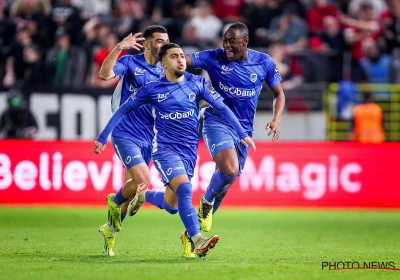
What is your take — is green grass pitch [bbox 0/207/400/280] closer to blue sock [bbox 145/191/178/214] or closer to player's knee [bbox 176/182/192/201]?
blue sock [bbox 145/191/178/214]

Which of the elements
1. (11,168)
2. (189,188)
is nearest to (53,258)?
(189,188)

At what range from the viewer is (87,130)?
18141 mm

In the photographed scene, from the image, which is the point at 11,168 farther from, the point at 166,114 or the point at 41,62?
the point at 166,114

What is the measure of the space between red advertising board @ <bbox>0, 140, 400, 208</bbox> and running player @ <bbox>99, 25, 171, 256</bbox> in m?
6.76

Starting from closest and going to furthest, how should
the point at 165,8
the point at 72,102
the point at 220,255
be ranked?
the point at 220,255, the point at 72,102, the point at 165,8

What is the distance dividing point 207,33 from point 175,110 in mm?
10558

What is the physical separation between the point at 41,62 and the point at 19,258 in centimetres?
1043

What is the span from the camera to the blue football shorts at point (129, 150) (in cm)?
996

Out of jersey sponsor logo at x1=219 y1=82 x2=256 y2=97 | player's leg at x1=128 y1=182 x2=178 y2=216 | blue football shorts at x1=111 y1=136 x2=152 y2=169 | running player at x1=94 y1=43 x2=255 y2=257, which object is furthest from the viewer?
jersey sponsor logo at x1=219 y1=82 x2=256 y2=97

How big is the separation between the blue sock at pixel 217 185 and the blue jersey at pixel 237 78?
0.69 meters

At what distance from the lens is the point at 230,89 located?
34.7ft

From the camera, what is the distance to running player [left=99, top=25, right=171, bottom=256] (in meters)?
9.90

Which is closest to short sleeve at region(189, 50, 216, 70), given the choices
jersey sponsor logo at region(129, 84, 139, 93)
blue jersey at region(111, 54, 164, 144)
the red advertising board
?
blue jersey at region(111, 54, 164, 144)

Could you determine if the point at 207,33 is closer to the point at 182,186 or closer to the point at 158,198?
the point at 158,198
